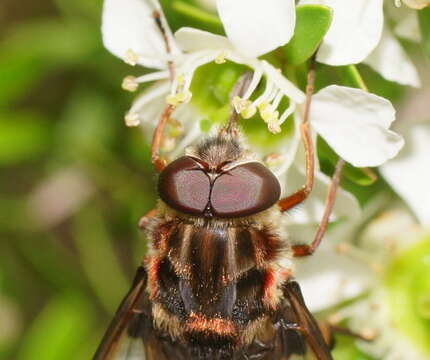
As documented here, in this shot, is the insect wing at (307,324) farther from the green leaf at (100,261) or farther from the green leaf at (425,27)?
the green leaf at (100,261)

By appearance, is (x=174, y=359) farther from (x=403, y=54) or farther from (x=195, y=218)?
(x=403, y=54)

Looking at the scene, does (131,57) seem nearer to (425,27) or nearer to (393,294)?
(425,27)

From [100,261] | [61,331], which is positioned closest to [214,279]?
[61,331]

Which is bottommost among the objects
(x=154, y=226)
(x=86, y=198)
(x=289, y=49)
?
(x=86, y=198)

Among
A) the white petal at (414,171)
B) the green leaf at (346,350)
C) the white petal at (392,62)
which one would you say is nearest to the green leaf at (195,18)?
the white petal at (392,62)

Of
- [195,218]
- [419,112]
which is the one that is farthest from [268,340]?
[419,112]

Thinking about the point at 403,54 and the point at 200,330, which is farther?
the point at 403,54
